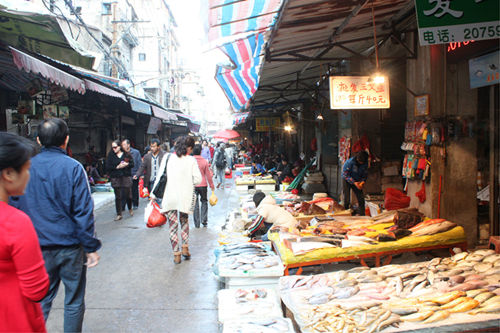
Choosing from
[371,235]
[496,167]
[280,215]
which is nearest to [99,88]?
[280,215]

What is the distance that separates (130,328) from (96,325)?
0.42 meters

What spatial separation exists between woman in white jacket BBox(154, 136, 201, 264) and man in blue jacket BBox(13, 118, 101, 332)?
292 cm

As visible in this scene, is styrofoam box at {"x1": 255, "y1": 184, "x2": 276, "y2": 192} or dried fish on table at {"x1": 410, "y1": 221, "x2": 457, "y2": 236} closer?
dried fish on table at {"x1": 410, "y1": 221, "x2": 457, "y2": 236}

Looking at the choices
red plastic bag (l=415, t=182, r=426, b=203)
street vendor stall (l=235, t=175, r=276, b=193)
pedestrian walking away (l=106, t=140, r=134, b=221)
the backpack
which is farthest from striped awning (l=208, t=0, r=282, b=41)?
the backpack

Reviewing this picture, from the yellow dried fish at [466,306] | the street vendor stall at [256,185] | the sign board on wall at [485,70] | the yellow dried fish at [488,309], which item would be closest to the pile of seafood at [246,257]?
the yellow dried fish at [466,306]

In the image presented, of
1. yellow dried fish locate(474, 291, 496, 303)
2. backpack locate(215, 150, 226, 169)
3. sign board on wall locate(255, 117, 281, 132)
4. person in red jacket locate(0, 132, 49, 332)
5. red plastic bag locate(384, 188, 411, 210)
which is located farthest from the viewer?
sign board on wall locate(255, 117, 281, 132)

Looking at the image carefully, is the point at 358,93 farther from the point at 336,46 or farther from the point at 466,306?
the point at 466,306

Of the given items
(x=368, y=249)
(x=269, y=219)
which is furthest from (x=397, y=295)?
(x=269, y=219)

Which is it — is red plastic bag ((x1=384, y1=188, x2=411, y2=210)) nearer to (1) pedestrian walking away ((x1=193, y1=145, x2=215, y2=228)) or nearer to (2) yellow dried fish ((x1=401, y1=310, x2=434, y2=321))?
(2) yellow dried fish ((x1=401, y1=310, x2=434, y2=321))

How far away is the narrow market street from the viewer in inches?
166

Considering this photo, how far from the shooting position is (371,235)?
5.46m

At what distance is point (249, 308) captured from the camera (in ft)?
12.4

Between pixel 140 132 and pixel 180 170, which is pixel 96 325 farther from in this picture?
pixel 140 132

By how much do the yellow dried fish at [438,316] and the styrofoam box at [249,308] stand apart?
1374 mm
